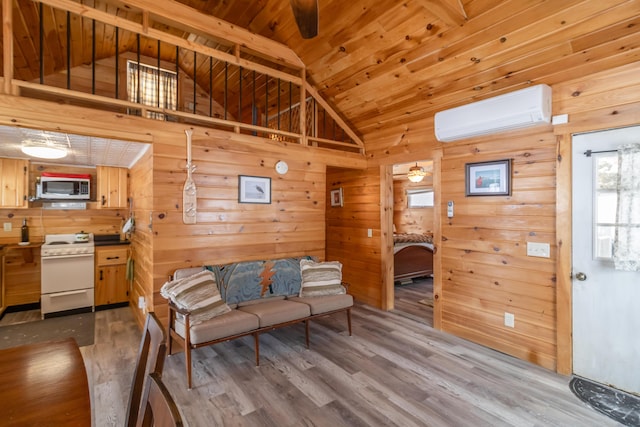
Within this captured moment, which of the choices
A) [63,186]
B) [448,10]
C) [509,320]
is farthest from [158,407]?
[63,186]

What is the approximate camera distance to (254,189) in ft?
11.7

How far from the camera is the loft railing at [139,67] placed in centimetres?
264

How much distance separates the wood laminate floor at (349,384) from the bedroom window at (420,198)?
4703 millimetres

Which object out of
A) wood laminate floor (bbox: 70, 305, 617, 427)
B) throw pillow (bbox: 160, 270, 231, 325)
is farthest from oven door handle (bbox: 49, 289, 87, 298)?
throw pillow (bbox: 160, 270, 231, 325)

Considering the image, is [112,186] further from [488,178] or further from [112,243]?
[488,178]

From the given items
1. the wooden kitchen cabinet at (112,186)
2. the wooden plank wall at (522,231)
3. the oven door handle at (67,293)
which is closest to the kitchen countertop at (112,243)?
the wooden kitchen cabinet at (112,186)

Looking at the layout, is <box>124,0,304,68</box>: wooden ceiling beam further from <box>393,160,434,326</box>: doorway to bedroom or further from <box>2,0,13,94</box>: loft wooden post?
<box>393,160,434,326</box>: doorway to bedroom

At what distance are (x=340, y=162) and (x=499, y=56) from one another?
86.0 inches

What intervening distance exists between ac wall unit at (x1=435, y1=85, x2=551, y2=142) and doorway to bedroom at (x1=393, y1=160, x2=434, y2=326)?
0.64 meters

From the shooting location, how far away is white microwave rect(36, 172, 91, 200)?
423cm

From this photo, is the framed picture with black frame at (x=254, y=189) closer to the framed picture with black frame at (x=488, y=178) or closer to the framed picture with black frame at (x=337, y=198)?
the framed picture with black frame at (x=337, y=198)

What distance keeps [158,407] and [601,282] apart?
3194mm

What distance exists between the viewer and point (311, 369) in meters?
2.71

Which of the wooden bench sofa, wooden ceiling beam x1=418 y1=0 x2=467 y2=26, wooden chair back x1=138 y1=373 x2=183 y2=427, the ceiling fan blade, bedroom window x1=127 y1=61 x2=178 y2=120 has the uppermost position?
bedroom window x1=127 y1=61 x2=178 y2=120
